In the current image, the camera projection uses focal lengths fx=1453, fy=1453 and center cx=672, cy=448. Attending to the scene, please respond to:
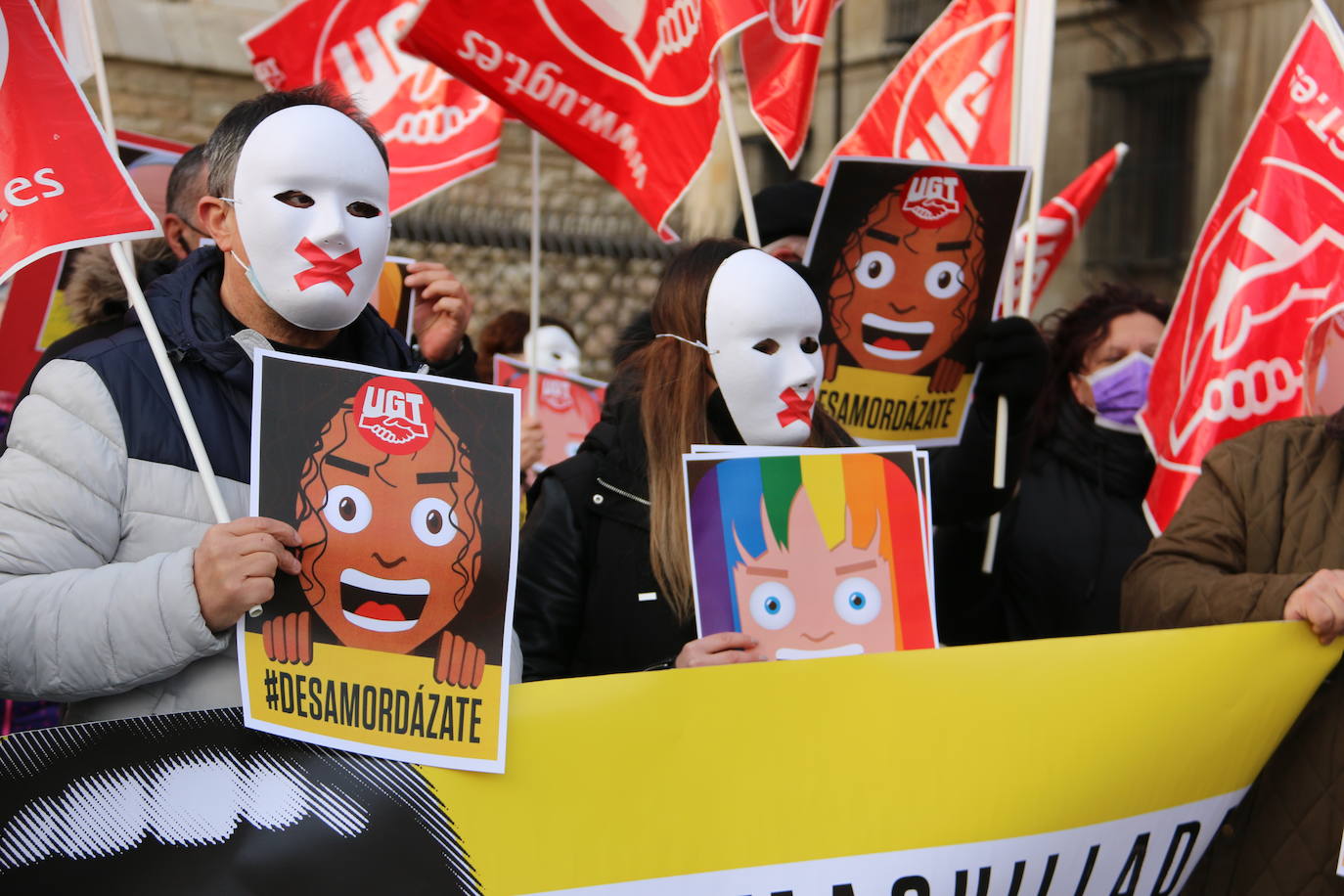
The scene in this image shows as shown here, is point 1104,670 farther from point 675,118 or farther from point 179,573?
point 675,118

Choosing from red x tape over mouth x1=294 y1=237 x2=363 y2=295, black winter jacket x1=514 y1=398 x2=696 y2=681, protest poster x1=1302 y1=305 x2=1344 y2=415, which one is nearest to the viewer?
red x tape over mouth x1=294 y1=237 x2=363 y2=295

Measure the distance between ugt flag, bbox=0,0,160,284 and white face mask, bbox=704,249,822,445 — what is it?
1.02 meters

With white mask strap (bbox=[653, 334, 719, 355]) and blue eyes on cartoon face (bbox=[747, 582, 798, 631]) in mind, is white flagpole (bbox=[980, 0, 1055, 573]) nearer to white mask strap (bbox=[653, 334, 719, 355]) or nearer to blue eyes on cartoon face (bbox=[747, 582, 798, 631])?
white mask strap (bbox=[653, 334, 719, 355])

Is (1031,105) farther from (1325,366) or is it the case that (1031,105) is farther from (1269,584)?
(1269,584)

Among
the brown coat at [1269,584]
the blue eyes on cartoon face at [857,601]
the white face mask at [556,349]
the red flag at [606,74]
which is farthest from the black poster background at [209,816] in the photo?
the white face mask at [556,349]

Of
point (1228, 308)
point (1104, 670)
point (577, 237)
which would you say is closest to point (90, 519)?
point (1104, 670)

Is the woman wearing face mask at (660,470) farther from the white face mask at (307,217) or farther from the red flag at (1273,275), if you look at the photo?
the red flag at (1273,275)

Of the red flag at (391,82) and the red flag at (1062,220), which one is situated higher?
the red flag at (391,82)

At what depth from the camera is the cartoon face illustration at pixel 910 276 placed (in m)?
3.32

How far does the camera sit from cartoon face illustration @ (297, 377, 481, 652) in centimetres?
→ 202

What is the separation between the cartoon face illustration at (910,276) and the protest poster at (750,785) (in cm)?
110

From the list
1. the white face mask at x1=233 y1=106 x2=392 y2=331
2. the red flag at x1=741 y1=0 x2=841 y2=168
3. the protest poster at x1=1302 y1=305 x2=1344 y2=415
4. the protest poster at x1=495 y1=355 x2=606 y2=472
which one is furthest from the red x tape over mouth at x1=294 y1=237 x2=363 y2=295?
the protest poster at x1=495 y1=355 x2=606 y2=472

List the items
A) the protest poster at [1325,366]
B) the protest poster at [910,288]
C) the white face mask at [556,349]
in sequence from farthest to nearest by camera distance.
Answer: the white face mask at [556,349] → the protest poster at [910,288] → the protest poster at [1325,366]

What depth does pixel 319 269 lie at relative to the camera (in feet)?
7.37
